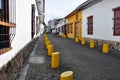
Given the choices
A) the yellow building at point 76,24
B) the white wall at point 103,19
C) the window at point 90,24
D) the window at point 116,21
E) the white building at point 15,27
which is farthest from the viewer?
the yellow building at point 76,24

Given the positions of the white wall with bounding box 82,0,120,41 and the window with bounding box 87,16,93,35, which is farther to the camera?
the window with bounding box 87,16,93,35

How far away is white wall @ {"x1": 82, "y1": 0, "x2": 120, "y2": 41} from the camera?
503 inches

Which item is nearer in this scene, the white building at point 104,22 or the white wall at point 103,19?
the white building at point 104,22

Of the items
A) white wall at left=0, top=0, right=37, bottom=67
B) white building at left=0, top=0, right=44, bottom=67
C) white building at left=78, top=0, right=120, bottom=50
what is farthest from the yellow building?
white wall at left=0, top=0, right=37, bottom=67

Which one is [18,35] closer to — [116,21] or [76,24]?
[116,21]

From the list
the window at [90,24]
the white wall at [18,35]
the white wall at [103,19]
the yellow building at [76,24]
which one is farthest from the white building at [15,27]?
the yellow building at [76,24]

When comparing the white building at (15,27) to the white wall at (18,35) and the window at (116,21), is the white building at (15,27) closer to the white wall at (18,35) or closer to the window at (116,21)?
the white wall at (18,35)

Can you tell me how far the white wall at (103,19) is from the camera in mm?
12781

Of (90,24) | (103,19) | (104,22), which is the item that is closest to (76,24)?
(90,24)

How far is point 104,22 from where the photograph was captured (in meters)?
14.1

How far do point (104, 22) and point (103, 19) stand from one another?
306 mm

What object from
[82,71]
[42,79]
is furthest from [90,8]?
[42,79]

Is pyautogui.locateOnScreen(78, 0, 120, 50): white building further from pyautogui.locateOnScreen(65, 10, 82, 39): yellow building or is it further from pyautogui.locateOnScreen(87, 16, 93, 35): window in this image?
pyautogui.locateOnScreen(65, 10, 82, 39): yellow building

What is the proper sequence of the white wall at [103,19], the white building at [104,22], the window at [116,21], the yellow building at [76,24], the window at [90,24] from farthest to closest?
the yellow building at [76,24], the window at [90,24], the white wall at [103,19], the white building at [104,22], the window at [116,21]
